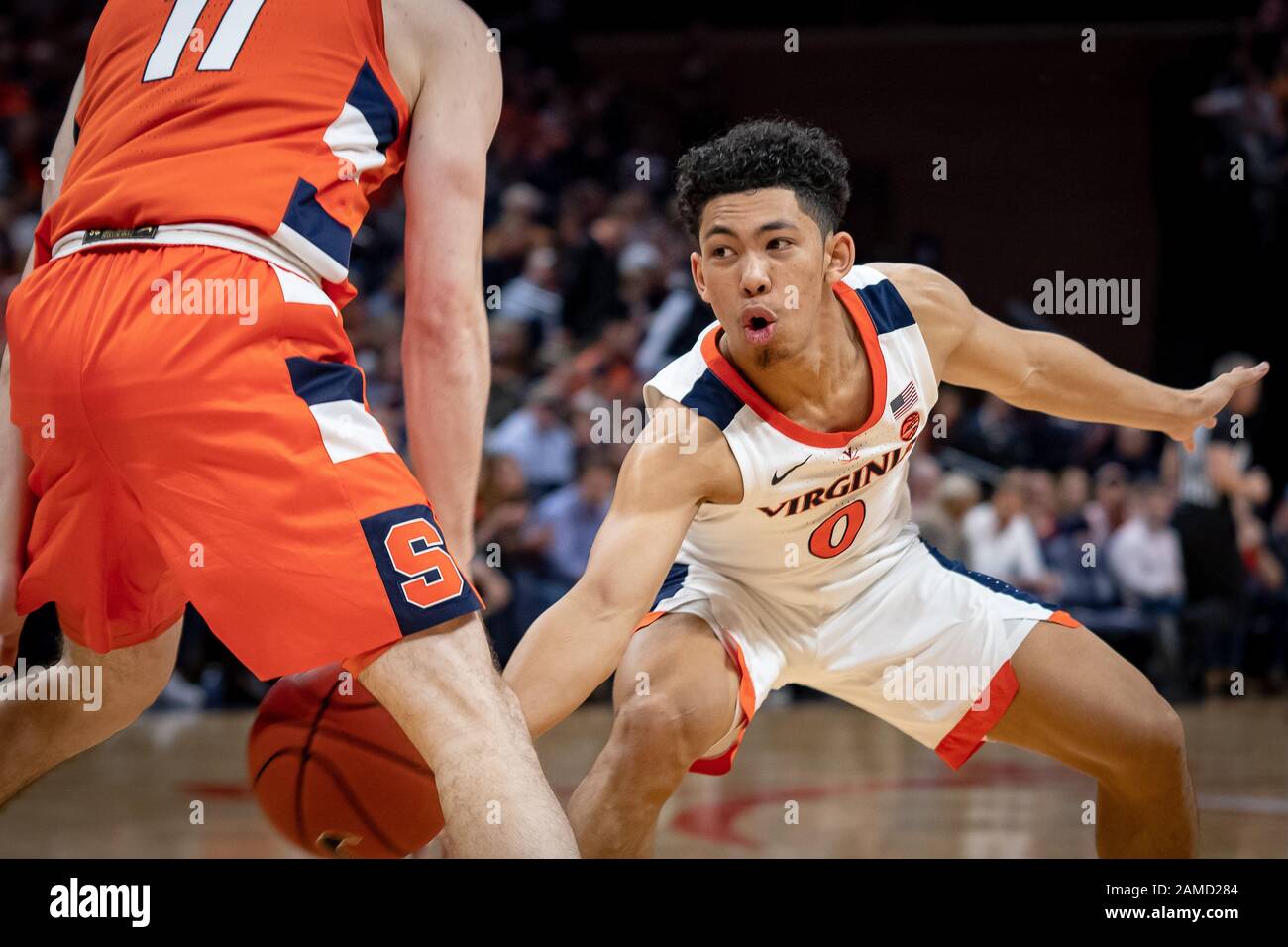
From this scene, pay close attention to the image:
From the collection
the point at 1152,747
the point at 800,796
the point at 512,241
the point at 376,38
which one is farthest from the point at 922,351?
the point at 512,241

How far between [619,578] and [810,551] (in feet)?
2.16

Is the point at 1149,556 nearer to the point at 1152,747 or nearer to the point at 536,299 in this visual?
the point at 536,299

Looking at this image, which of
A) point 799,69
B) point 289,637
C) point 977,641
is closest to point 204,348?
point 289,637

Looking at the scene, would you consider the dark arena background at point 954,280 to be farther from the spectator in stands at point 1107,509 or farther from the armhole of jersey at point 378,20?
the armhole of jersey at point 378,20

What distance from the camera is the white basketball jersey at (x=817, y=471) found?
342 cm

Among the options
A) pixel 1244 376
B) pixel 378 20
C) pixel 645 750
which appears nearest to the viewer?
pixel 378 20

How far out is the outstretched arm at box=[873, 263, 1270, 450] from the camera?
12.0 feet

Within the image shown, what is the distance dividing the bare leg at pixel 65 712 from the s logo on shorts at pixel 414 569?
0.85 m

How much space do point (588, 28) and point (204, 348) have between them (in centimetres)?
1259

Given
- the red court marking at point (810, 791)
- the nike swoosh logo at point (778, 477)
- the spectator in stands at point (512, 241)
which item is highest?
the spectator in stands at point (512, 241)

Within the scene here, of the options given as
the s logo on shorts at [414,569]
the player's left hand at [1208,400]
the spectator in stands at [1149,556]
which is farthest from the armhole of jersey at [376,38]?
the spectator in stands at [1149,556]

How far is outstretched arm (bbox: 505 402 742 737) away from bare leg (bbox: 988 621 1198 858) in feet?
2.75

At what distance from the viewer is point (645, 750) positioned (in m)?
3.29

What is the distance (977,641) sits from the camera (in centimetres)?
356
